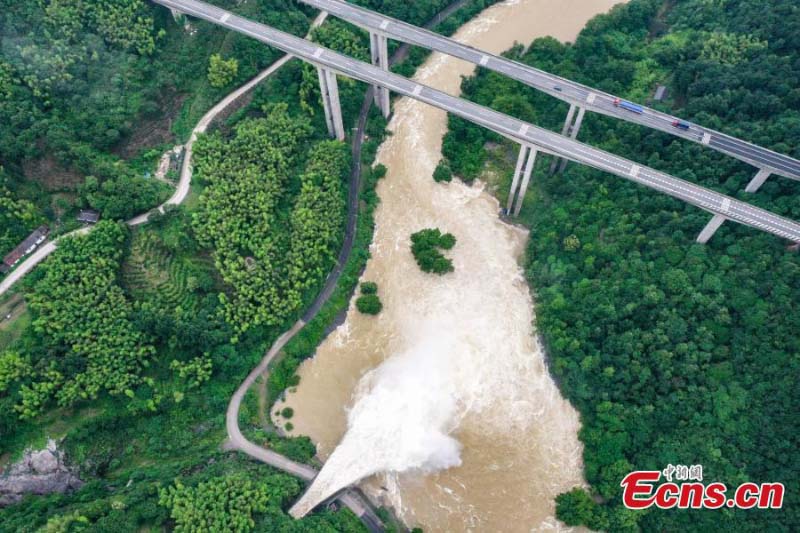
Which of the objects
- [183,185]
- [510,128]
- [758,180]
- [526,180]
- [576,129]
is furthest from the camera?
[576,129]

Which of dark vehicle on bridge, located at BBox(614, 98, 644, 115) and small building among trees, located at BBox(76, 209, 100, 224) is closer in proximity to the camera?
small building among trees, located at BBox(76, 209, 100, 224)

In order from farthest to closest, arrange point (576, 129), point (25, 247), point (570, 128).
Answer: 1. point (570, 128)
2. point (576, 129)
3. point (25, 247)

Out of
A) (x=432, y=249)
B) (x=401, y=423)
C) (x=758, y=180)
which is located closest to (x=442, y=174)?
(x=432, y=249)

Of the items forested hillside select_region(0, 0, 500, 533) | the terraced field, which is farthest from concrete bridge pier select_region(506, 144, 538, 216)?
the terraced field

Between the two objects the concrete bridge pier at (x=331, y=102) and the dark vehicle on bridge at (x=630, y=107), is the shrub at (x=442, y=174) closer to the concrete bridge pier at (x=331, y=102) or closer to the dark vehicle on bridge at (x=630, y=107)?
the concrete bridge pier at (x=331, y=102)

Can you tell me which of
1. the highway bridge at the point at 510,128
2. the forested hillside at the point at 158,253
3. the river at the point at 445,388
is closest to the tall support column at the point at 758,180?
the highway bridge at the point at 510,128

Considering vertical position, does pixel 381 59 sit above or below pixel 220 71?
above

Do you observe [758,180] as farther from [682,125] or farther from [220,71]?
[220,71]

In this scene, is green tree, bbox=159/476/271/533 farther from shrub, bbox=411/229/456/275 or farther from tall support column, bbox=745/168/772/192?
tall support column, bbox=745/168/772/192
